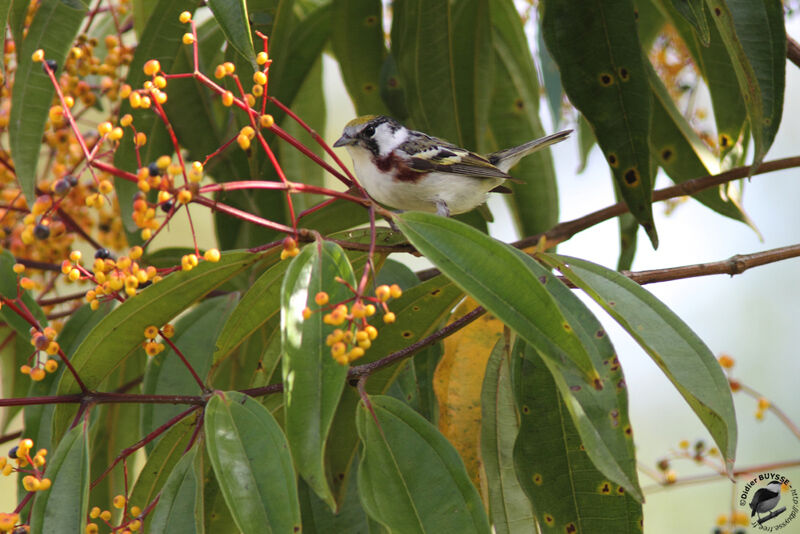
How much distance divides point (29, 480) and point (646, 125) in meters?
1.14

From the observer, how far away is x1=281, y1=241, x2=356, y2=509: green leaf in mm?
896

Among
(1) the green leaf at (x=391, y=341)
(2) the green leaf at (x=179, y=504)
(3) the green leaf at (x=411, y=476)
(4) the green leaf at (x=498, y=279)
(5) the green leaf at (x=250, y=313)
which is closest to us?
(4) the green leaf at (x=498, y=279)

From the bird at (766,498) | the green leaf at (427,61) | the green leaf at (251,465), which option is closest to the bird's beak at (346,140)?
the green leaf at (427,61)

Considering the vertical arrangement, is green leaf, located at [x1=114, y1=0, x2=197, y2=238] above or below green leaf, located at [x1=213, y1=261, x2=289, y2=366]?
above

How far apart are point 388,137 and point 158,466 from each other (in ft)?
2.64

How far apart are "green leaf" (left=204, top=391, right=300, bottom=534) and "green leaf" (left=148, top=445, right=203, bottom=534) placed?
0.15 meters

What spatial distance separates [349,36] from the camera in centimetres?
188

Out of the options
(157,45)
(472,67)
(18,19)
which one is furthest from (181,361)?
(472,67)

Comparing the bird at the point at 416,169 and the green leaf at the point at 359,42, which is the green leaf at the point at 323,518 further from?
the green leaf at the point at 359,42

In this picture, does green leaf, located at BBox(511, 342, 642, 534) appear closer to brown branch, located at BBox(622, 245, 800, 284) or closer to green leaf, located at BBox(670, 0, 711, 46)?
brown branch, located at BBox(622, 245, 800, 284)

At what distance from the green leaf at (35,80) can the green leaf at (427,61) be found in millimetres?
687

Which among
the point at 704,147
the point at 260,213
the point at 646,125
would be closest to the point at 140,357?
the point at 260,213

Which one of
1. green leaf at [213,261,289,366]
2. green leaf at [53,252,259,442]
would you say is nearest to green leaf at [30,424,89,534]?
green leaf at [53,252,259,442]

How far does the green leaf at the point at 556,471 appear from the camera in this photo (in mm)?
1150
